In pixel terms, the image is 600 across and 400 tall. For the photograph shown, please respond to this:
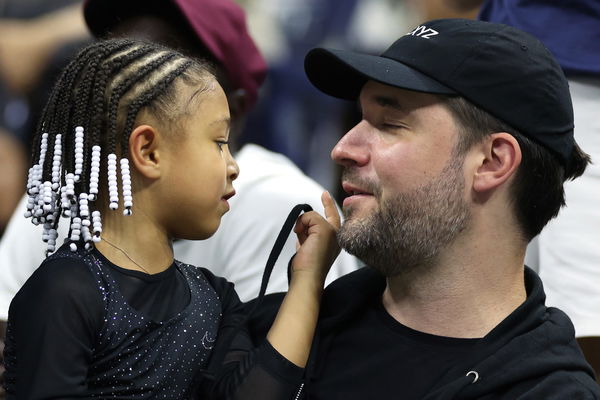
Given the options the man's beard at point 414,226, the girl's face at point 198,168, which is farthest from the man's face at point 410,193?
the girl's face at point 198,168

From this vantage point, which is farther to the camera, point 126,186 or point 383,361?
point 383,361

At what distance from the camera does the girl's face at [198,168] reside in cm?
229

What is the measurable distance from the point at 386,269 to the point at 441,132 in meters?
0.33

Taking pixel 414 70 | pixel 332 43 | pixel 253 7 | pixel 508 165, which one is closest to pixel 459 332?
pixel 508 165

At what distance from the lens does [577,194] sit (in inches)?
113

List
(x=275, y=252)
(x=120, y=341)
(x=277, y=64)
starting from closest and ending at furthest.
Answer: (x=120, y=341) < (x=275, y=252) < (x=277, y=64)

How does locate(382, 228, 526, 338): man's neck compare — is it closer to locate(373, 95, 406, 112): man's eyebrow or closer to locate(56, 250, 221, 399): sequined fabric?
locate(373, 95, 406, 112): man's eyebrow

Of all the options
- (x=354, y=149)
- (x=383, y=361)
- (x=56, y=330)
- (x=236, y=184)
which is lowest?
(x=236, y=184)

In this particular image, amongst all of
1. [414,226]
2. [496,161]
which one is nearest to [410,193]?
[414,226]

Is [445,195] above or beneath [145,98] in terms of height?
beneath

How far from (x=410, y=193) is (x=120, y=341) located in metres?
0.72

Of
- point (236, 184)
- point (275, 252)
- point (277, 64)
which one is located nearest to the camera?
point (275, 252)

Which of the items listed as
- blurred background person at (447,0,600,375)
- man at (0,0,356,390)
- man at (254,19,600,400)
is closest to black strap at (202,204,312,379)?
man at (254,19,600,400)

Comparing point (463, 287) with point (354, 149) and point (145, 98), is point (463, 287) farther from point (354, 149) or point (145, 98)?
point (145, 98)
